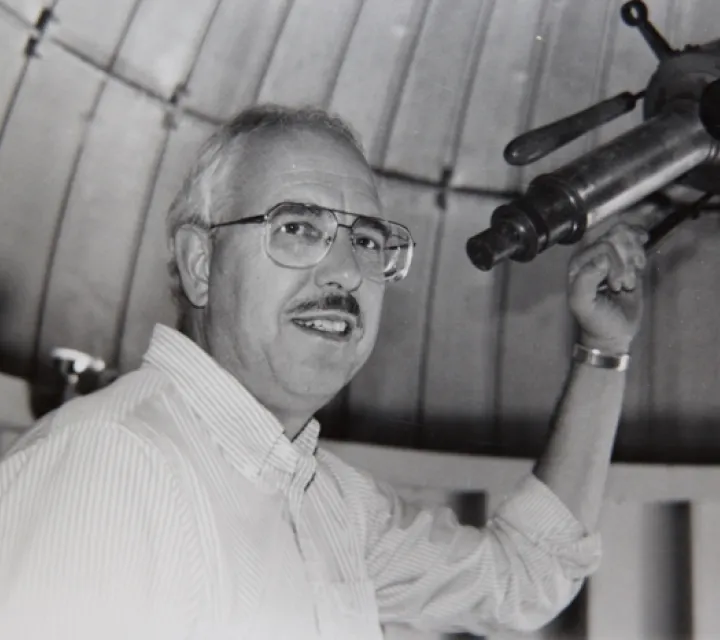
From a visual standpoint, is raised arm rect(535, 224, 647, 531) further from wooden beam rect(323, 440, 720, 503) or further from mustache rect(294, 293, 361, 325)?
mustache rect(294, 293, 361, 325)

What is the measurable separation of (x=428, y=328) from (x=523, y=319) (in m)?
0.10

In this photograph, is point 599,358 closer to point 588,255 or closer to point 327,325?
point 588,255

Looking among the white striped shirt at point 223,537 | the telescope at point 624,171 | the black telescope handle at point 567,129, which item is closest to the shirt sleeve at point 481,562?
the white striped shirt at point 223,537

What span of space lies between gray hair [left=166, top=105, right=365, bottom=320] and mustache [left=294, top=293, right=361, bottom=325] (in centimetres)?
10

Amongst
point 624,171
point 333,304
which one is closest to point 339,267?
point 333,304

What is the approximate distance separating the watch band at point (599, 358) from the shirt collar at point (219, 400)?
35 cm

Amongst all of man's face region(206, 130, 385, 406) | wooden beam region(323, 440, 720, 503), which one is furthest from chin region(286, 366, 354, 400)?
wooden beam region(323, 440, 720, 503)

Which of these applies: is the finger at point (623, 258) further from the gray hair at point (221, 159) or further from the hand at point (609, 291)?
the gray hair at point (221, 159)

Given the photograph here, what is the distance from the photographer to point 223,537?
706 millimetres

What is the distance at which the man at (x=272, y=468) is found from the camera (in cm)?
62

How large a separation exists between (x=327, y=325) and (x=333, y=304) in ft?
0.06

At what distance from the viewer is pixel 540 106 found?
1088mm

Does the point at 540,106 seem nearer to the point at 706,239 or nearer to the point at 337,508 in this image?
the point at 706,239

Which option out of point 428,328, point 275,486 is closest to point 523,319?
point 428,328
